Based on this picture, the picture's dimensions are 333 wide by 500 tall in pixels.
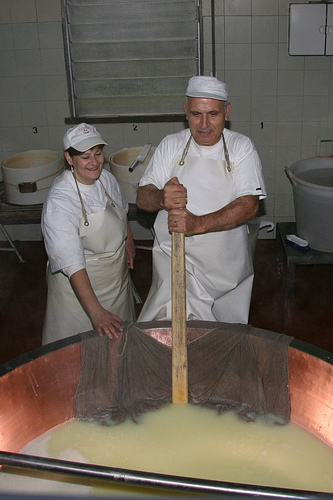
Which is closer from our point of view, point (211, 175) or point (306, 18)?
point (211, 175)

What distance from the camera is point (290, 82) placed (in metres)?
4.11

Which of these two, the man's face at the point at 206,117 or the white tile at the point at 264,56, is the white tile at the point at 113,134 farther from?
the man's face at the point at 206,117

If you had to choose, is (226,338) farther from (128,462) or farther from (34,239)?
(34,239)

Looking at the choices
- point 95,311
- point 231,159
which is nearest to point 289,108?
point 231,159

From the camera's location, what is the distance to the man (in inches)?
81.7

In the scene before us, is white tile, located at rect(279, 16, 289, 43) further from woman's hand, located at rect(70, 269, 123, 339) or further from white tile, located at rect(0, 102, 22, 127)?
woman's hand, located at rect(70, 269, 123, 339)

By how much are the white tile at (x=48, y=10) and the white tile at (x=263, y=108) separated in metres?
1.47

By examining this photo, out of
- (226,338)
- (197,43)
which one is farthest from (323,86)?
(226,338)

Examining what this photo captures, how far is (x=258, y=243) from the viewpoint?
4566 mm

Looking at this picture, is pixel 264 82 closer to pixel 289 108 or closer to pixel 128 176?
pixel 289 108

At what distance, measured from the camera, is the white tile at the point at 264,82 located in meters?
4.09

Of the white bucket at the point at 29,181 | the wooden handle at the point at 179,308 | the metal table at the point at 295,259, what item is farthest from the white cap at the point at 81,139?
the metal table at the point at 295,259

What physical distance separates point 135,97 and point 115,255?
212 centimetres

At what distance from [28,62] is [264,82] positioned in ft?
5.49
